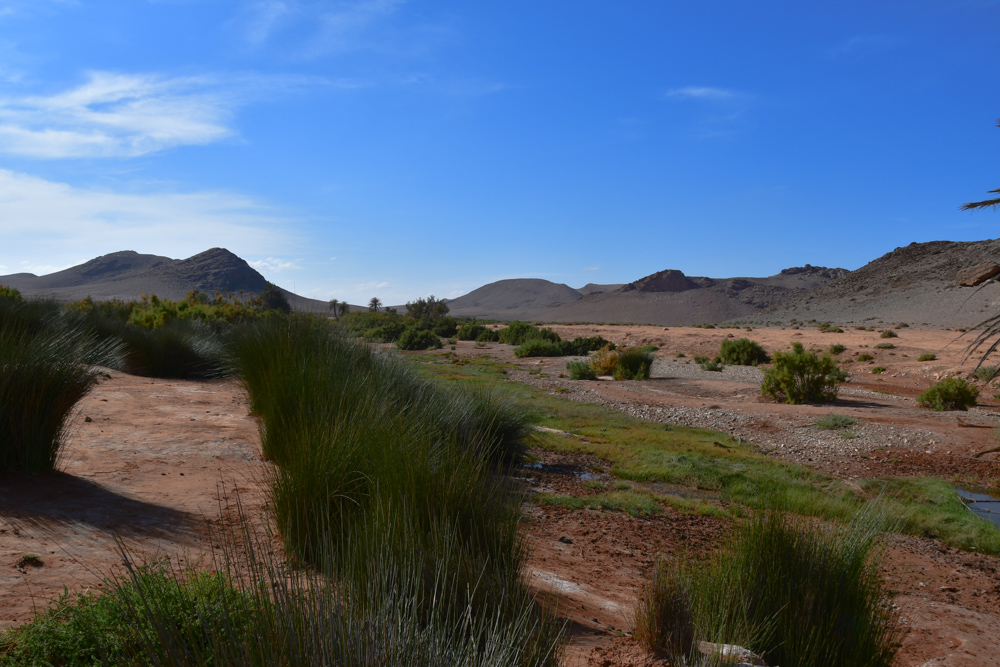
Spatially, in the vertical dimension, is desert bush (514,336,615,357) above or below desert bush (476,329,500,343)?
below

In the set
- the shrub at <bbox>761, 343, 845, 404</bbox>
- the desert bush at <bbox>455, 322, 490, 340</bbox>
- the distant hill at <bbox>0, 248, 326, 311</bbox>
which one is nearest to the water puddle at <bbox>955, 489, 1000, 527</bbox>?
the shrub at <bbox>761, 343, 845, 404</bbox>

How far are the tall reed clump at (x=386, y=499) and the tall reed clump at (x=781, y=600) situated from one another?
0.73m

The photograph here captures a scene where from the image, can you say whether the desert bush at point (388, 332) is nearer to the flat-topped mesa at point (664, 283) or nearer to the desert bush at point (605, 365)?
the desert bush at point (605, 365)

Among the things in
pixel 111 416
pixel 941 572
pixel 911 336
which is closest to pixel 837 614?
pixel 941 572

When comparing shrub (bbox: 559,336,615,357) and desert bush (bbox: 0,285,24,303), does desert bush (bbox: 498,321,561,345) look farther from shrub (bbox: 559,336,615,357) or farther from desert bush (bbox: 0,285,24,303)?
desert bush (bbox: 0,285,24,303)

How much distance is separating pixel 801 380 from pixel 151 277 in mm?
104094

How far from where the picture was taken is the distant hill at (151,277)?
93812mm

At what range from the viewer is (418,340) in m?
38.6

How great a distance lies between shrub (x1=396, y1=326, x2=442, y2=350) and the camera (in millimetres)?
36859

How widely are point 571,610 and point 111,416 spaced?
6.86 metres

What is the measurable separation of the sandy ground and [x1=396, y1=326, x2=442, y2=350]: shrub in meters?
24.3

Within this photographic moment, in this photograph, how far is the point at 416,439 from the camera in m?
3.95

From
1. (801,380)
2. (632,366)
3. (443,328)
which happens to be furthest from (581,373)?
(443,328)

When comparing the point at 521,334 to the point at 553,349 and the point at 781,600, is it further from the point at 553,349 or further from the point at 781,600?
the point at 781,600
